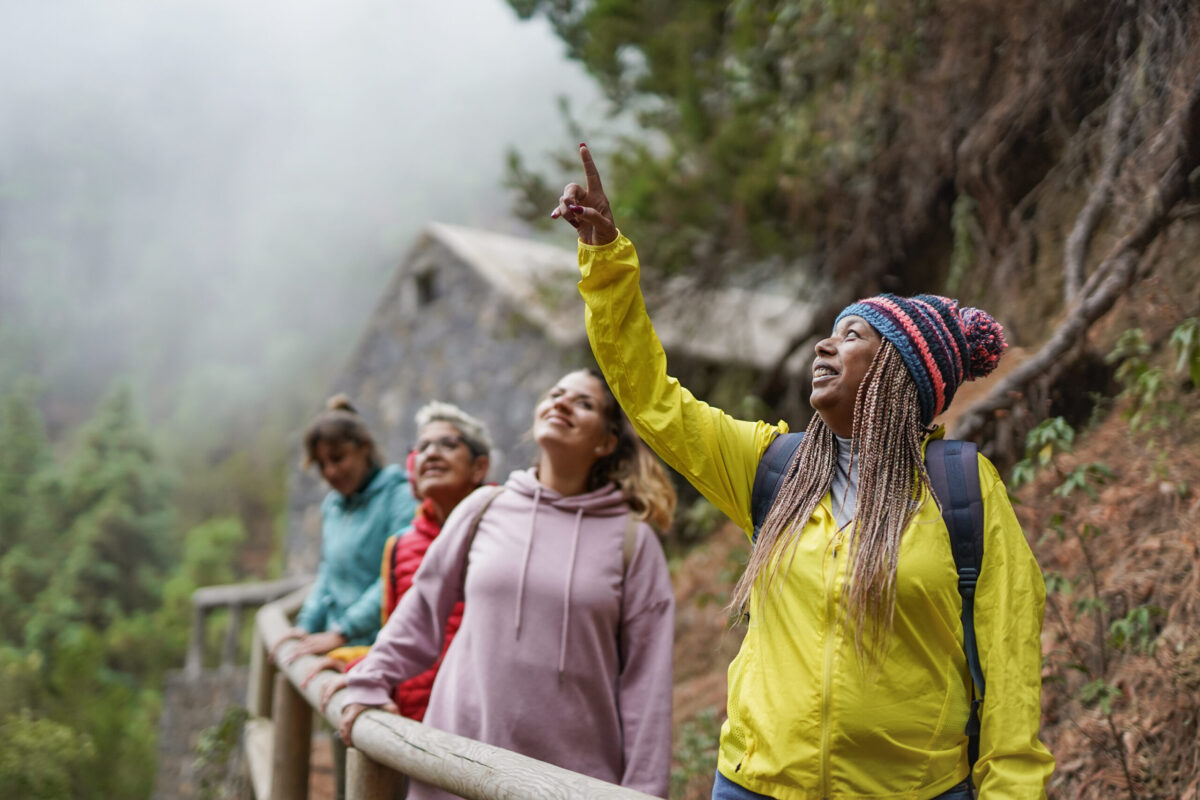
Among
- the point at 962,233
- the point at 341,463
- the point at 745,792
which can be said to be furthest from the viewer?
the point at 962,233

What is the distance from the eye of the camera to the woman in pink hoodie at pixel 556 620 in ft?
7.02

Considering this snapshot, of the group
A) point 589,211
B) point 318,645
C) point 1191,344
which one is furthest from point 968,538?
point 318,645

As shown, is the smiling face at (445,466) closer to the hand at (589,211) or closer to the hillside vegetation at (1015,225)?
the hillside vegetation at (1015,225)

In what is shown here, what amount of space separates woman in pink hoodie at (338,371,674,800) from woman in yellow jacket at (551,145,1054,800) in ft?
1.87

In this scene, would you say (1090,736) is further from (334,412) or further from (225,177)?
(225,177)

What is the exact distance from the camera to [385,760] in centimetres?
207

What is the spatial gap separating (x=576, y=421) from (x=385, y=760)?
88cm

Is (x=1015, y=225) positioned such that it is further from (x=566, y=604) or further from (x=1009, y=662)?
(x=1009, y=662)

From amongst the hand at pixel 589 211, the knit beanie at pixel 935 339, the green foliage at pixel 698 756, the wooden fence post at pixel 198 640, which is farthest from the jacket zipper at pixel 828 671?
the wooden fence post at pixel 198 640

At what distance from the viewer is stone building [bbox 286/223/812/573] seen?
731 centimetres

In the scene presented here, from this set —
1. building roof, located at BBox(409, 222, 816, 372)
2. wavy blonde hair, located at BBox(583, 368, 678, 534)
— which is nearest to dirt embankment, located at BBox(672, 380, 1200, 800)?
wavy blonde hair, located at BBox(583, 368, 678, 534)

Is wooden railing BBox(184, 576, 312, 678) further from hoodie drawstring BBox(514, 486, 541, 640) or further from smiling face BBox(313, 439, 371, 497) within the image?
hoodie drawstring BBox(514, 486, 541, 640)

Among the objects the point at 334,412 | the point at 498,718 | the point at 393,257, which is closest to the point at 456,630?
the point at 498,718

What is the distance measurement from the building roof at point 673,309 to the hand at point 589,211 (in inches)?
194
